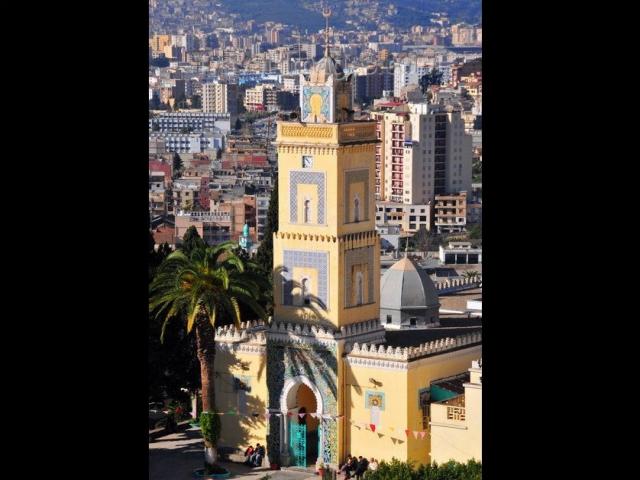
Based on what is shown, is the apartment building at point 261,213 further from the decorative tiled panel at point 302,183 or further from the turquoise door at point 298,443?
the turquoise door at point 298,443

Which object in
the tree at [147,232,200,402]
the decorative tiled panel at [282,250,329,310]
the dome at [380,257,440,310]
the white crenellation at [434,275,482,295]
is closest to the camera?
the decorative tiled panel at [282,250,329,310]

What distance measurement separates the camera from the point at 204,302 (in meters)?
14.8

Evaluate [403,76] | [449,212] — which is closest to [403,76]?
[403,76]

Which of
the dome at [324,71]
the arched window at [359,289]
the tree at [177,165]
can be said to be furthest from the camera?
the tree at [177,165]

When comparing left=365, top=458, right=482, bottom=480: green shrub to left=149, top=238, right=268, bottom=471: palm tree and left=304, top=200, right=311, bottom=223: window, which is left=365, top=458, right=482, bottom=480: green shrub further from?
left=304, top=200, right=311, bottom=223: window

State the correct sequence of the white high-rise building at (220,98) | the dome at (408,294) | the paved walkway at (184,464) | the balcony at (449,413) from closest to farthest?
1. the balcony at (449,413)
2. the paved walkway at (184,464)
3. the dome at (408,294)
4. the white high-rise building at (220,98)

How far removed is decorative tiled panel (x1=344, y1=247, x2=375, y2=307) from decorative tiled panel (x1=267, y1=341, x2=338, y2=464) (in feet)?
1.79

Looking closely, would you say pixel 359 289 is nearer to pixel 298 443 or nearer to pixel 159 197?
pixel 298 443

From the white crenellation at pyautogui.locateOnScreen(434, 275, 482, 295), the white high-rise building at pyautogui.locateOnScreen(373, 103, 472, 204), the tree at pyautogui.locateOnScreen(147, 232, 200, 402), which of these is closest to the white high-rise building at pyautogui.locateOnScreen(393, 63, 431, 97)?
the white high-rise building at pyautogui.locateOnScreen(373, 103, 472, 204)

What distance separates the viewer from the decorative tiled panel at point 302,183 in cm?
1520

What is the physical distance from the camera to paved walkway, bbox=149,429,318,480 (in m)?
14.7

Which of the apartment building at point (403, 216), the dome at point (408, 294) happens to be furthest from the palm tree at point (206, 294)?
the apartment building at point (403, 216)
